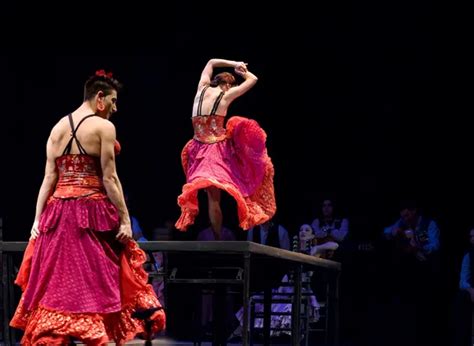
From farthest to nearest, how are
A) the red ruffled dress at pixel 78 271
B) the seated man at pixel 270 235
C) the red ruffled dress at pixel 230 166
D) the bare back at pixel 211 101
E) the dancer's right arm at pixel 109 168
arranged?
the seated man at pixel 270 235, the bare back at pixel 211 101, the red ruffled dress at pixel 230 166, the dancer's right arm at pixel 109 168, the red ruffled dress at pixel 78 271

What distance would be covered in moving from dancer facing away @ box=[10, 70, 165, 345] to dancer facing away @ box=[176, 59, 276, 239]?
1.31 m

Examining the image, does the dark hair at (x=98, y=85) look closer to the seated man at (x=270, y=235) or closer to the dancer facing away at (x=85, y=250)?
the dancer facing away at (x=85, y=250)

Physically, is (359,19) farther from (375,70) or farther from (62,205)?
(62,205)

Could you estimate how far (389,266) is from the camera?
8336 millimetres

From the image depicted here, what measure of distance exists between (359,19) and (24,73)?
9.69 feet

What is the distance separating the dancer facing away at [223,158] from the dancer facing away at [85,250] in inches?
51.7

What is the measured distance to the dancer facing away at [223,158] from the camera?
621 cm

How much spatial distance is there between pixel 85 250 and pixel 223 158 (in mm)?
1724

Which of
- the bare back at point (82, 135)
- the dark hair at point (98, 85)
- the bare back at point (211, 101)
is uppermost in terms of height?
the bare back at point (211, 101)

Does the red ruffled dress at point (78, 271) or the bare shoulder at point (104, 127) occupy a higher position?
the bare shoulder at point (104, 127)

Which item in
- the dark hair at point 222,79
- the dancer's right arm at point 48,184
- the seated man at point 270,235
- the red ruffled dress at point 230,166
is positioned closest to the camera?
the dancer's right arm at point 48,184

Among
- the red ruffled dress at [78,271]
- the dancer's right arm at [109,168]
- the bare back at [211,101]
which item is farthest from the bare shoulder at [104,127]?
the bare back at [211,101]

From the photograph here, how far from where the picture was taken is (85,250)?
4.73 meters

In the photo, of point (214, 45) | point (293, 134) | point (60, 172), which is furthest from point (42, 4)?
point (60, 172)
